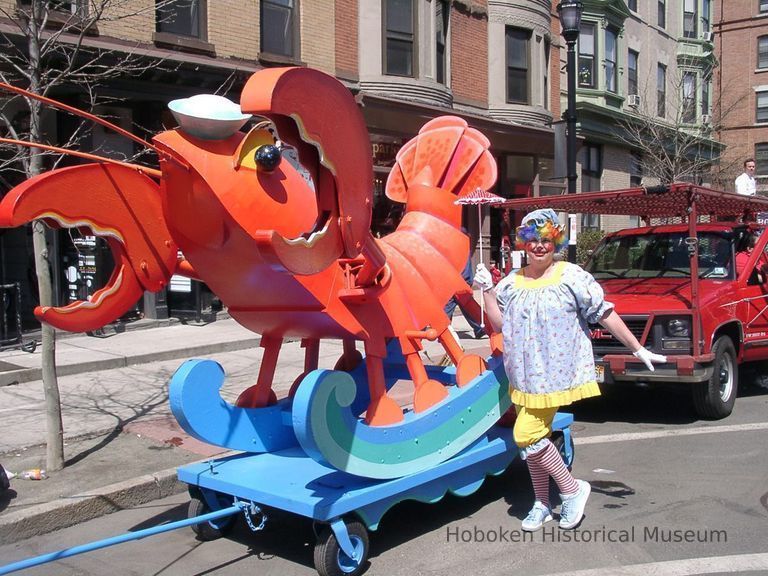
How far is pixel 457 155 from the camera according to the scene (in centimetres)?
607

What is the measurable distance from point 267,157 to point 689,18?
2996cm

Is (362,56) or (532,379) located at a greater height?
(362,56)

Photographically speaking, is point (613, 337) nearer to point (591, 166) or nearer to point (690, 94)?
point (591, 166)

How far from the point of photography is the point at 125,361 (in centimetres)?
1009

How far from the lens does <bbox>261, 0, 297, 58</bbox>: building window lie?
45.6 ft

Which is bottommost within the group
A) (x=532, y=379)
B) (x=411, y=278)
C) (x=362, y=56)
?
(x=532, y=379)

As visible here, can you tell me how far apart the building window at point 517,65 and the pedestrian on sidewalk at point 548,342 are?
15.6 meters

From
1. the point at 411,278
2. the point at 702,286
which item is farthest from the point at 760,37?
the point at 411,278

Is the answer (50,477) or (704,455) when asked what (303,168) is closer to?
(50,477)

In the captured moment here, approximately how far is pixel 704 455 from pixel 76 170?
5.30 m

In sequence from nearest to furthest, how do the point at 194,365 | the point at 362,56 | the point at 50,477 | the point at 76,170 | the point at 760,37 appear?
the point at 76,170 < the point at 194,365 < the point at 50,477 < the point at 362,56 < the point at 760,37

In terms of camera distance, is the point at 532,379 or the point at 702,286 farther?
the point at 702,286

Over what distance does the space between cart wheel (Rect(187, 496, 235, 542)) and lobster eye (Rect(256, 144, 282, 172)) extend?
209cm

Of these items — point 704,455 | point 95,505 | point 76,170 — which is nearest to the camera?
point 76,170
